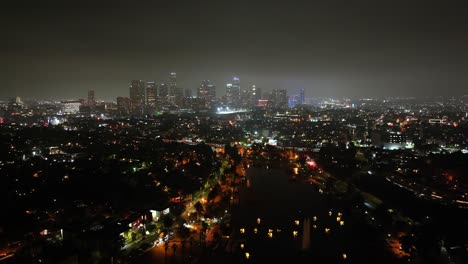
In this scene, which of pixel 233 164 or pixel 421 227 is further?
pixel 233 164

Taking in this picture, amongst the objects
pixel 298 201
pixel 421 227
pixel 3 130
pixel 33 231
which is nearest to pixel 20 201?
pixel 33 231

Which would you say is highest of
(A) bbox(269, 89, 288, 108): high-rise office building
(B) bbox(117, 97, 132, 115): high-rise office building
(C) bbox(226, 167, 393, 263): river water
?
(A) bbox(269, 89, 288, 108): high-rise office building

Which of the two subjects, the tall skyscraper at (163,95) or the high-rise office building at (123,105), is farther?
the tall skyscraper at (163,95)

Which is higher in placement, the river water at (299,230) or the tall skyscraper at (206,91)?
the tall skyscraper at (206,91)

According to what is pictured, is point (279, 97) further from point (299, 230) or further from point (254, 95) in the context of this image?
point (299, 230)

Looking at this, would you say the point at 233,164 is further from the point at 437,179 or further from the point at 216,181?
the point at 437,179

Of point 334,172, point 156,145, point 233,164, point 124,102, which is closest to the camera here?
point 334,172

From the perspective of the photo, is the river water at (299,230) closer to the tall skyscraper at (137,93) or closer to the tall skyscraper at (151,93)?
the tall skyscraper at (137,93)

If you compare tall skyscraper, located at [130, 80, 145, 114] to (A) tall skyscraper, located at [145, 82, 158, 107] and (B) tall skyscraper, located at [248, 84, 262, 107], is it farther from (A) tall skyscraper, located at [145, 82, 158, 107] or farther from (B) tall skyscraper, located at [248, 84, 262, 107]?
(B) tall skyscraper, located at [248, 84, 262, 107]

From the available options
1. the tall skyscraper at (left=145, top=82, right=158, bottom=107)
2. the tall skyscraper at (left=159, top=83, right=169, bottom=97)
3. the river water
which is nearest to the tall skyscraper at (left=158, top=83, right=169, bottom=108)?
the tall skyscraper at (left=159, top=83, right=169, bottom=97)

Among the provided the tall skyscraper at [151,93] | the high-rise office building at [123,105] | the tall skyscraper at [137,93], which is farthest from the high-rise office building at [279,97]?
the high-rise office building at [123,105]

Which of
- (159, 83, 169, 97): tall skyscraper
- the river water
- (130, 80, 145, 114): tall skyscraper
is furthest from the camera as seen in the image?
(159, 83, 169, 97): tall skyscraper
